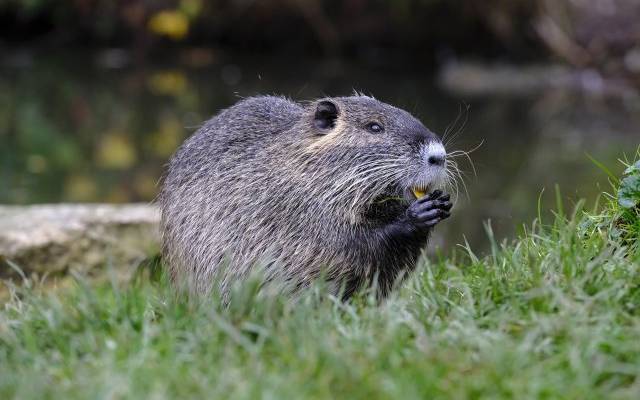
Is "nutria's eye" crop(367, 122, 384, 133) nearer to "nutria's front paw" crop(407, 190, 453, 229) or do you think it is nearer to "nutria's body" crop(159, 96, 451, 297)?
"nutria's body" crop(159, 96, 451, 297)

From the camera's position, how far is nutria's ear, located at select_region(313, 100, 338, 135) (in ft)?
14.7

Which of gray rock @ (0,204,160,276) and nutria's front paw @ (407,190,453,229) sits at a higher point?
nutria's front paw @ (407,190,453,229)

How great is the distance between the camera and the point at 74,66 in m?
17.3

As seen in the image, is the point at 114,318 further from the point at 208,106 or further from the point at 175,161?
the point at 208,106

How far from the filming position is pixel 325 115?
4484 mm

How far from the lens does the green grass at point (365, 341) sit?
109 inches

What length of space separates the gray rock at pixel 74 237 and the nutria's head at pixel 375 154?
2102 millimetres

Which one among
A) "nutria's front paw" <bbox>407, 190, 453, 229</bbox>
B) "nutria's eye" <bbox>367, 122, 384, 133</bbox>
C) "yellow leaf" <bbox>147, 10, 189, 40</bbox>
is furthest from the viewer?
"yellow leaf" <bbox>147, 10, 189, 40</bbox>

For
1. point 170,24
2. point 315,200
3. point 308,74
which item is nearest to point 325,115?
point 315,200

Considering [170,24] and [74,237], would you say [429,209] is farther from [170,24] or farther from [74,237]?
[170,24]

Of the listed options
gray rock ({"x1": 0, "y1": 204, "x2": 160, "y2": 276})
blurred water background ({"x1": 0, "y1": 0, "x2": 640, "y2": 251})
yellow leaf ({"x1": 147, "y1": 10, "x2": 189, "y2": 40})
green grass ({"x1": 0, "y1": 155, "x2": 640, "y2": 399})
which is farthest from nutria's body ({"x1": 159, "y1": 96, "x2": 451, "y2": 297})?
yellow leaf ({"x1": 147, "y1": 10, "x2": 189, "y2": 40})

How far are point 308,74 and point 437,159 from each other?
1222 cm

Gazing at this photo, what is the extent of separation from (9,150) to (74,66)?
6.00 m

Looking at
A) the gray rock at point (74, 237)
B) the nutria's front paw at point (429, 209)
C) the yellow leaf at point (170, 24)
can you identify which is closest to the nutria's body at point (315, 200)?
the nutria's front paw at point (429, 209)
